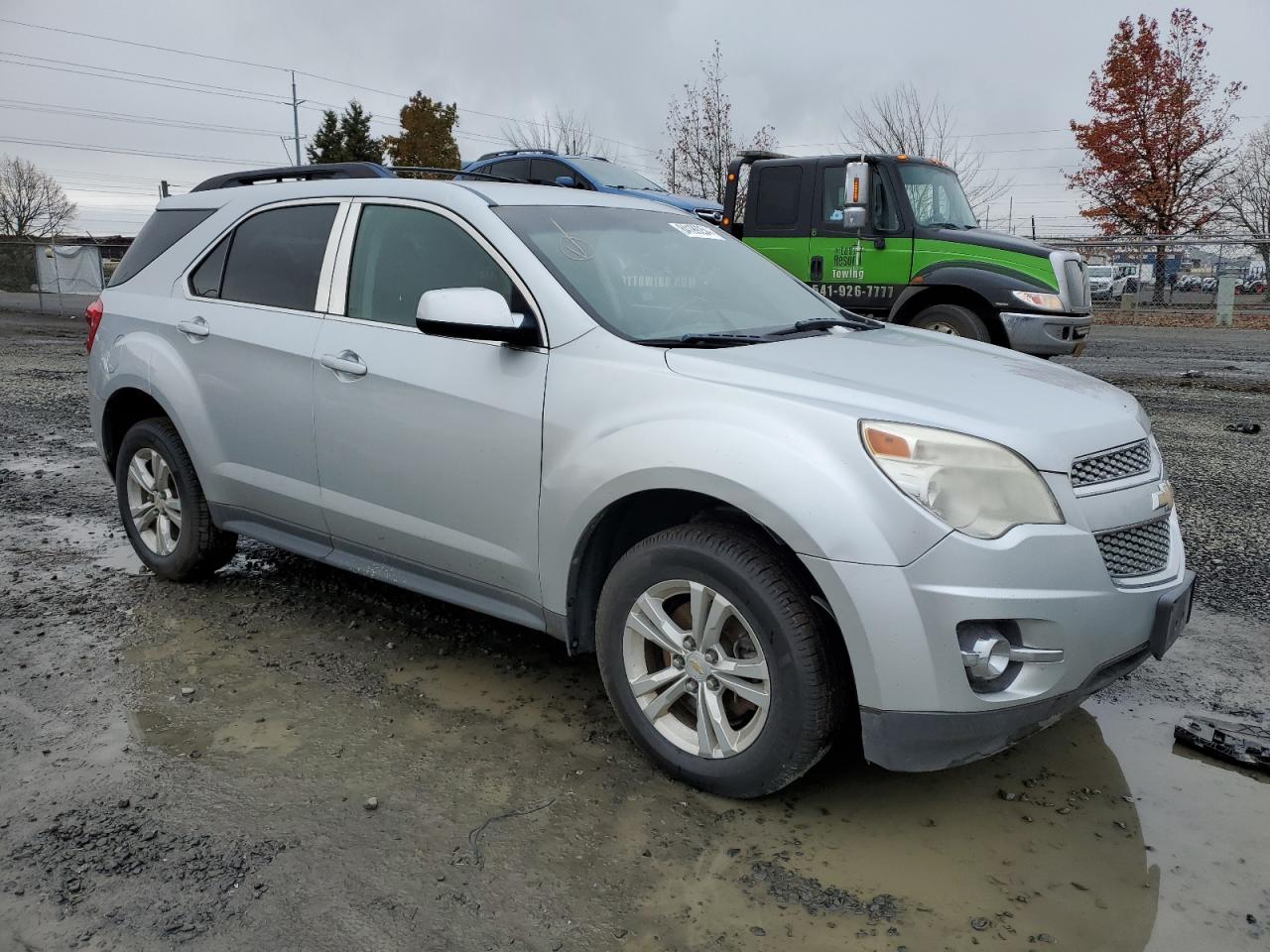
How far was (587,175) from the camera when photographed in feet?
45.4

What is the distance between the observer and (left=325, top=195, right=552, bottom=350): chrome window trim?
354cm

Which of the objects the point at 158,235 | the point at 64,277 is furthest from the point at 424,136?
the point at 158,235

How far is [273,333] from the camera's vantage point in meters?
4.23

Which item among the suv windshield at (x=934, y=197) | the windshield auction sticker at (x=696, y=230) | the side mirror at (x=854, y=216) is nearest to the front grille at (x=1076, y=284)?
the suv windshield at (x=934, y=197)

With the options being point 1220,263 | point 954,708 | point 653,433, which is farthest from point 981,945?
point 1220,263

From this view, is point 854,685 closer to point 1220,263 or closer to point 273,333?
point 273,333

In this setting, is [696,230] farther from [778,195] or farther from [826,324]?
[778,195]

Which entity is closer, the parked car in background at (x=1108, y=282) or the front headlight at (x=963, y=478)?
the front headlight at (x=963, y=478)

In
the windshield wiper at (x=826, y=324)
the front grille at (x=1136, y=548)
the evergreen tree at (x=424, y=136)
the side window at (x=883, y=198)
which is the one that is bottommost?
the front grille at (x=1136, y=548)

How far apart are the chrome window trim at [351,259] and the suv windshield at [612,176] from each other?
991 cm

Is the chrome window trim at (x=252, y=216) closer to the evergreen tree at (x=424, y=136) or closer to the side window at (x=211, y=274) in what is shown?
the side window at (x=211, y=274)

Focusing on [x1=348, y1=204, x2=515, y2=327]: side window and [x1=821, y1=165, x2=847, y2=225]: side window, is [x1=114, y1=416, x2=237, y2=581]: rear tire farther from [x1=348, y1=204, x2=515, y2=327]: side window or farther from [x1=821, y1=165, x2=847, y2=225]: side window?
[x1=821, y1=165, x2=847, y2=225]: side window

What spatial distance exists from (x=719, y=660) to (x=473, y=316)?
129 cm

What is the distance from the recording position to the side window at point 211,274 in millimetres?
4633
